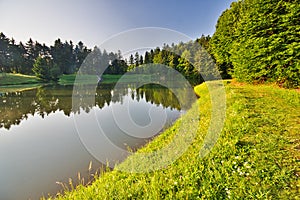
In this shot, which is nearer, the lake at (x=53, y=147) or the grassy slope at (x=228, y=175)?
the grassy slope at (x=228, y=175)

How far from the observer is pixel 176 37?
6555 mm

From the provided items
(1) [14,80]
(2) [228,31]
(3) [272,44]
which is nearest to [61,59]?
(1) [14,80]

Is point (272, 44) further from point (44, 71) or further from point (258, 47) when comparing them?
point (44, 71)

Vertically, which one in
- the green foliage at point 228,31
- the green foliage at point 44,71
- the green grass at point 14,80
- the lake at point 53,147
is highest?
the green foliage at point 228,31

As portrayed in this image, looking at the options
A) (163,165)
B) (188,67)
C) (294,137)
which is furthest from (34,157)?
(188,67)

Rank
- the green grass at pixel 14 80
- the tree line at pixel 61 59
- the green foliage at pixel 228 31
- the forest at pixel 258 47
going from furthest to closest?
the green grass at pixel 14 80 → the tree line at pixel 61 59 → the green foliage at pixel 228 31 → the forest at pixel 258 47

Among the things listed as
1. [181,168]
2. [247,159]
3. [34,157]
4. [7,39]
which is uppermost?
[7,39]

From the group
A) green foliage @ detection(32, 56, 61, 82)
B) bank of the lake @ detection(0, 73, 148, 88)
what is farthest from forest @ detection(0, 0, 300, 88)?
green foliage @ detection(32, 56, 61, 82)

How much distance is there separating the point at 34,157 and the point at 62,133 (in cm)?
302

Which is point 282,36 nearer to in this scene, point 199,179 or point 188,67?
point 199,179

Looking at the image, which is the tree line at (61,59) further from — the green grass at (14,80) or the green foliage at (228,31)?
the green foliage at (228,31)

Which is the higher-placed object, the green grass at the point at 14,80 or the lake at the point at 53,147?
the green grass at the point at 14,80

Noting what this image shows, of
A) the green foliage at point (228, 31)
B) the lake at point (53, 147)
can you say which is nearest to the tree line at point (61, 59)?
the green foliage at point (228, 31)

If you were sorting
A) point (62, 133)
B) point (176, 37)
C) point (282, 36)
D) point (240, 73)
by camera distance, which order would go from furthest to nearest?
1. point (240, 73)
2. point (282, 36)
3. point (62, 133)
4. point (176, 37)
